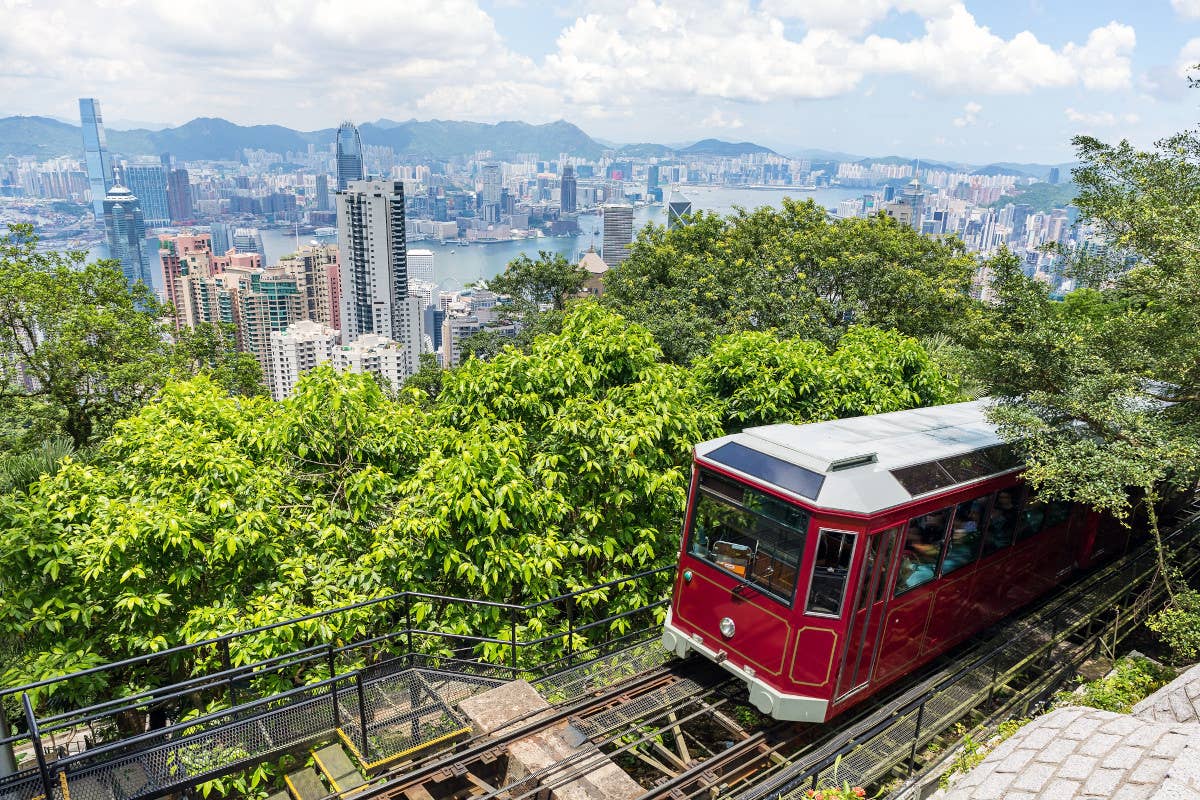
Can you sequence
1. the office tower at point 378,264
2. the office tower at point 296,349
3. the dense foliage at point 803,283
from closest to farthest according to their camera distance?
the dense foliage at point 803,283, the office tower at point 296,349, the office tower at point 378,264

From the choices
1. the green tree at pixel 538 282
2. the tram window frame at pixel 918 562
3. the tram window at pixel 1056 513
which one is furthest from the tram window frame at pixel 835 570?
the green tree at pixel 538 282

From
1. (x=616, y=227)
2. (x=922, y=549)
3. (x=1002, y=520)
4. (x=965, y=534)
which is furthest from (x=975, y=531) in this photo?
(x=616, y=227)

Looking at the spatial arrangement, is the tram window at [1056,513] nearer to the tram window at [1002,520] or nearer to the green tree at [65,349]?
the tram window at [1002,520]

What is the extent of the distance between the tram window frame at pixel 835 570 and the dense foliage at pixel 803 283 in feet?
44.6

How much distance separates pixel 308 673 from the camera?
7762mm

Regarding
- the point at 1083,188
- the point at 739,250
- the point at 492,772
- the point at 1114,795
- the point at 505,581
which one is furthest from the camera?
the point at 739,250

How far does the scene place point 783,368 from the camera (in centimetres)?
1075

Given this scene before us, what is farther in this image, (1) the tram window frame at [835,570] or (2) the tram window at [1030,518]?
(2) the tram window at [1030,518]

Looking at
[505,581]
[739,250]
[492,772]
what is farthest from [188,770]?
[739,250]

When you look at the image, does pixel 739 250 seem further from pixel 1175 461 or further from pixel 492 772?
pixel 492 772

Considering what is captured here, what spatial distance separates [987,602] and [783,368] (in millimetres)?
4080

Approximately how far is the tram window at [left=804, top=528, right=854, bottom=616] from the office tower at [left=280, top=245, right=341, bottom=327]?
18044 centimetres

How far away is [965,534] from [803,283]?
1536 cm

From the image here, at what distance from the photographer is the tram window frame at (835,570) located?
6.37 metres
